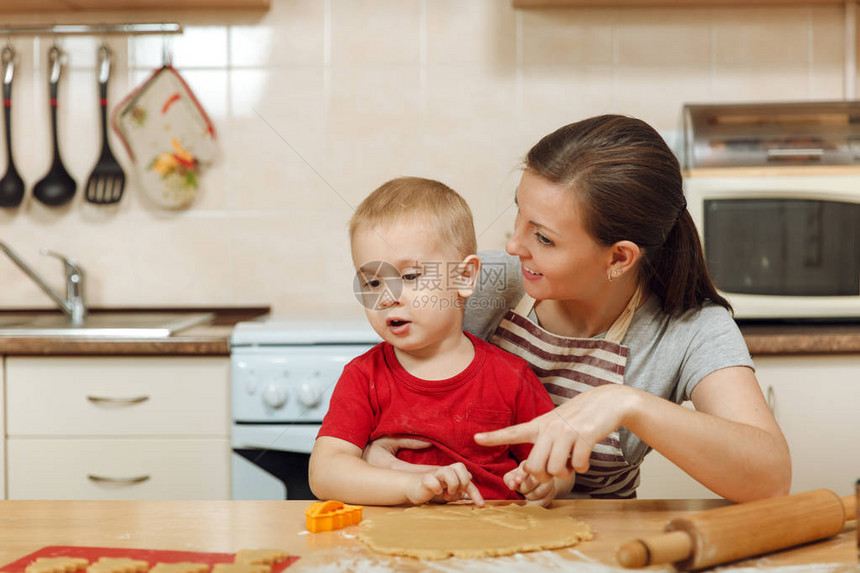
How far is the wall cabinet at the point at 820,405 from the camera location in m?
1.69

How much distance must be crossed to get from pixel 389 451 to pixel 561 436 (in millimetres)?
256

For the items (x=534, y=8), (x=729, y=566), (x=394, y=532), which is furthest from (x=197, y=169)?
(x=729, y=566)

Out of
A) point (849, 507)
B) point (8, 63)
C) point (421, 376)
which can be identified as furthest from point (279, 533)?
point (8, 63)

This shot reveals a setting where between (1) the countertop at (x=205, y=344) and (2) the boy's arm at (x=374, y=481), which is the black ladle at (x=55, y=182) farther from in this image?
(2) the boy's arm at (x=374, y=481)

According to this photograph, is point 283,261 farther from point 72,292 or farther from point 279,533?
point 279,533

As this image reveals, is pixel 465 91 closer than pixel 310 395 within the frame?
No

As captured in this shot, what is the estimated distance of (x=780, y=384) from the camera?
66.8 inches

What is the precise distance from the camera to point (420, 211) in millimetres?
870

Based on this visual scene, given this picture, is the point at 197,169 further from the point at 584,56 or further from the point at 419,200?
the point at 419,200

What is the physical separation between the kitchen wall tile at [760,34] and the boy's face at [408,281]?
1607 mm

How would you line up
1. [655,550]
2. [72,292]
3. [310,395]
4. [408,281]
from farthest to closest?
[72,292], [310,395], [408,281], [655,550]

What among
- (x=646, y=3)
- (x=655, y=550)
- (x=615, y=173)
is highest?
(x=646, y=3)

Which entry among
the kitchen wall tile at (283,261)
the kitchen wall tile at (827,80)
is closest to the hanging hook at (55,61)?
the kitchen wall tile at (283,261)

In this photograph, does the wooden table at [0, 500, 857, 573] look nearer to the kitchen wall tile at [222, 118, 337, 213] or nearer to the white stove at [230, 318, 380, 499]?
the white stove at [230, 318, 380, 499]
